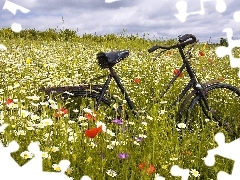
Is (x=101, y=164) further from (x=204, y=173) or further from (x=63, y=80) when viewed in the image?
(x=63, y=80)

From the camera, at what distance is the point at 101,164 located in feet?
11.4

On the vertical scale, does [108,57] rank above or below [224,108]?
above

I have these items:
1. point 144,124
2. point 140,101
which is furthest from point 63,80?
point 144,124

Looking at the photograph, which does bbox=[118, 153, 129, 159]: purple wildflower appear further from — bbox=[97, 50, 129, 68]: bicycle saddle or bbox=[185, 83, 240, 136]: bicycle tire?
bbox=[185, 83, 240, 136]: bicycle tire

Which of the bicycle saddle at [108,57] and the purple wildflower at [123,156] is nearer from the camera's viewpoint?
the purple wildflower at [123,156]

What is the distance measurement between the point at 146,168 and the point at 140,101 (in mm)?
3619
